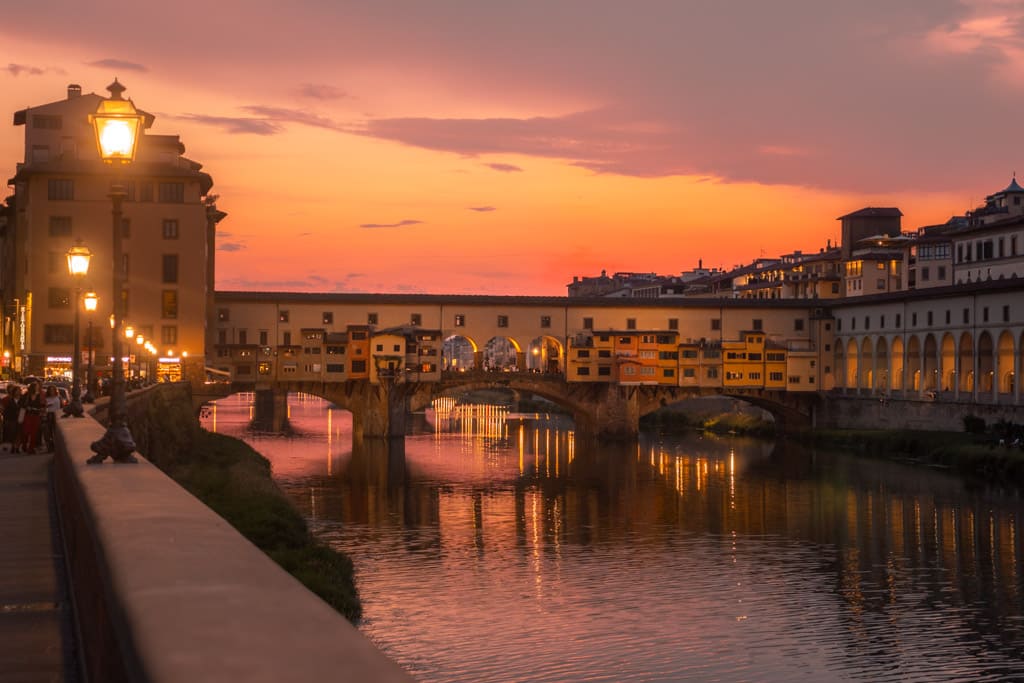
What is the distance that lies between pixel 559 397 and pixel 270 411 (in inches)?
1445

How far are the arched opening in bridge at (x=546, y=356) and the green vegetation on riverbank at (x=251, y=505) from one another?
4148 cm

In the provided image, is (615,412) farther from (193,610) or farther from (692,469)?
(193,610)

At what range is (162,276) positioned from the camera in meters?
73.4

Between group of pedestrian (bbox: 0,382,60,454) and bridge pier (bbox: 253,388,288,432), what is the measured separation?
196 ft

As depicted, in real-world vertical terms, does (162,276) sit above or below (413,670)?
above

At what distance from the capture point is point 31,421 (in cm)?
2414

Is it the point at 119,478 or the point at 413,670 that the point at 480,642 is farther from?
the point at 119,478

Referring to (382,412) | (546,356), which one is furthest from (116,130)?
(546,356)

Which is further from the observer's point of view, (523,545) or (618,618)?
(523,545)

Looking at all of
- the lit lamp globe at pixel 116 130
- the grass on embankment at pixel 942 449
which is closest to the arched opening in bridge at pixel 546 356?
the grass on embankment at pixel 942 449

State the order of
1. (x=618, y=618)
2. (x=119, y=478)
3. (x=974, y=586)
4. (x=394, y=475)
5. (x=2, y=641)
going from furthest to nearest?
(x=394, y=475) < (x=974, y=586) < (x=618, y=618) < (x=119, y=478) < (x=2, y=641)

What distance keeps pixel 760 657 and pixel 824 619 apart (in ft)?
13.7

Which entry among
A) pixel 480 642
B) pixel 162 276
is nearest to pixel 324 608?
pixel 480 642

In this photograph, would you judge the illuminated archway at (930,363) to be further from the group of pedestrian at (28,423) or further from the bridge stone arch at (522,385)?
the group of pedestrian at (28,423)
